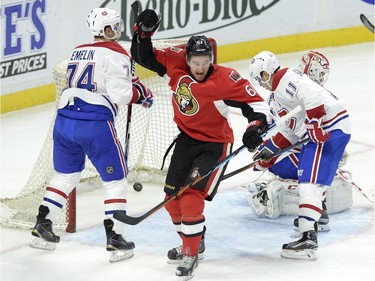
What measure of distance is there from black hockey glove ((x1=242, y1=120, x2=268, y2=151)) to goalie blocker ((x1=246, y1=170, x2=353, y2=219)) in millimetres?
937

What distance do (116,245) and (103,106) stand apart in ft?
2.16

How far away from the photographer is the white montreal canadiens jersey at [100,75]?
5230 millimetres

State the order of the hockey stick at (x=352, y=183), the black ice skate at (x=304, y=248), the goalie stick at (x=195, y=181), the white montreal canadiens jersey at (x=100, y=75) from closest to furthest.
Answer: the goalie stick at (x=195, y=181), the white montreal canadiens jersey at (x=100, y=75), the black ice skate at (x=304, y=248), the hockey stick at (x=352, y=183)

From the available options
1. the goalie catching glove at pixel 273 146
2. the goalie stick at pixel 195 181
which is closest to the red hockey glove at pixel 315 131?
the goalie stick at pixel 195 181

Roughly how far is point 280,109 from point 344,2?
460 cm

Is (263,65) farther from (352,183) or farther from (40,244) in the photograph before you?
(40,244)

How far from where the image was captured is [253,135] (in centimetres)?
502

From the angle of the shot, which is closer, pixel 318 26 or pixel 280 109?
pixel 280 109

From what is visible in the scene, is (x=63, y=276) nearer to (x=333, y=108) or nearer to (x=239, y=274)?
(x=239, y=274)

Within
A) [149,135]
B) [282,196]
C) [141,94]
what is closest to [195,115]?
[141,94]

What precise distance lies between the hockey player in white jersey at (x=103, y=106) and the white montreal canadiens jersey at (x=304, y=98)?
0.69m

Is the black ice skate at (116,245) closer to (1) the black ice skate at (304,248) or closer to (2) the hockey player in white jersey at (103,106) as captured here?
(2) the hockey player in white jersey at (103,106)

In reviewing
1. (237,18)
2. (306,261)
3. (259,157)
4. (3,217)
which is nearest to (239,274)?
(306,261)

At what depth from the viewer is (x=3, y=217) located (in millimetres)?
6051
